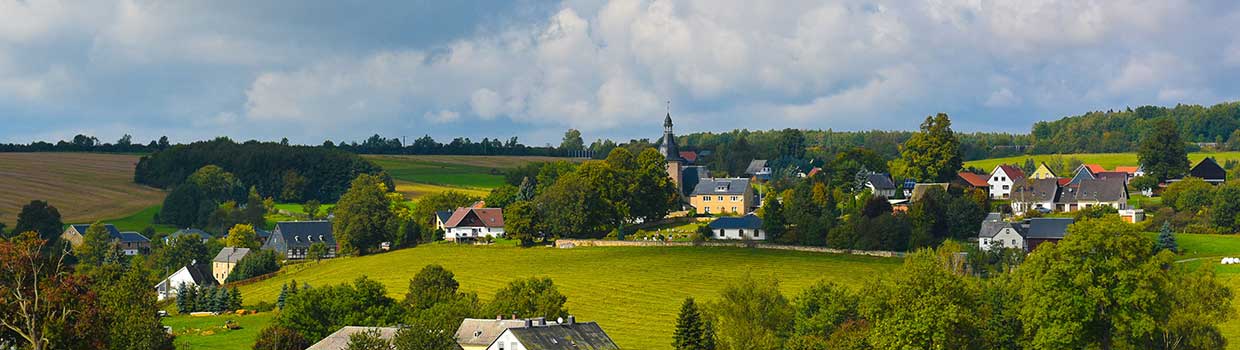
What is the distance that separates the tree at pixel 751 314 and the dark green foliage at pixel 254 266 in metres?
49.0

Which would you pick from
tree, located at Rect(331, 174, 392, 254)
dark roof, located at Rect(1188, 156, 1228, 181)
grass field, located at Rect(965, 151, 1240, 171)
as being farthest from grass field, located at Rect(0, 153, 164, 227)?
dark roof, located at Rect(1188, 156, 1228, 181)

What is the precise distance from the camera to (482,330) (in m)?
63.1

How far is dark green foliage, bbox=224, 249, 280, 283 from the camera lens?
102938mm

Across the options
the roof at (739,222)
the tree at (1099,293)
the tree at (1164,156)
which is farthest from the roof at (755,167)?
the tree at (1099,293)

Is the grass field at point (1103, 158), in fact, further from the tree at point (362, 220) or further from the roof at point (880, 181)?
the tree at point (362, 220)

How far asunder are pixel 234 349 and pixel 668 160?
68381 mm

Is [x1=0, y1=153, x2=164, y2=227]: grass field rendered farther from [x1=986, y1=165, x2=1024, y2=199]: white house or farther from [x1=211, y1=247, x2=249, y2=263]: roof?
A: [x1=986, y1=165, x2=1024, y2=199]: white house

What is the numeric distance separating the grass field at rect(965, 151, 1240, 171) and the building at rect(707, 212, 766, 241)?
63.9m

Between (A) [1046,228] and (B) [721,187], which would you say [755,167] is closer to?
(B) [721,187]

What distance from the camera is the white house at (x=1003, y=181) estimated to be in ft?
385

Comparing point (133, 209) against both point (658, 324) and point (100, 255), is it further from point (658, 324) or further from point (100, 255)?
point (658, 324)

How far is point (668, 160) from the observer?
430ft

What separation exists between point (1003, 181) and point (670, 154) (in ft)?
93.9

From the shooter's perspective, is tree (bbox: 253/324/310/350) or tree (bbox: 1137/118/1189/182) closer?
tree (bbox: 253/324/310/350)
